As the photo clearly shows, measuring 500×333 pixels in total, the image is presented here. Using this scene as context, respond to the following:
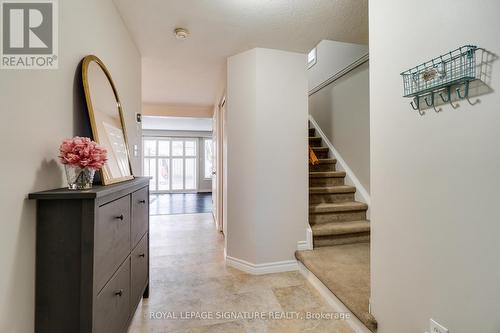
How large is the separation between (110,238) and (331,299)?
162cm

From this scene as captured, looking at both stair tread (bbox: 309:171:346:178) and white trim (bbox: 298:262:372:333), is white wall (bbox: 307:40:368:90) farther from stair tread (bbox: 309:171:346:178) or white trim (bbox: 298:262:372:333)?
white trim (bbox: 298:262:372:333)

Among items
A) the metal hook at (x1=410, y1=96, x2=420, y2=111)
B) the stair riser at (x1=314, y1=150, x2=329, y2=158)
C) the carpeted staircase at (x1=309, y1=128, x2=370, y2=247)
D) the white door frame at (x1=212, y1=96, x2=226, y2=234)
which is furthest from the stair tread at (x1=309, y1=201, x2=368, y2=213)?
the metal hook at (x1=410, y1=96, x2=420, y2=111)

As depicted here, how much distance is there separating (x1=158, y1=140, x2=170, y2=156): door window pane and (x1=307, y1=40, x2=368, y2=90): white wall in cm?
620

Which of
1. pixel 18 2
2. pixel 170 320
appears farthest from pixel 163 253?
pixel 18 2

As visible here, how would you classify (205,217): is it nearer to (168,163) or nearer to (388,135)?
(388,135)

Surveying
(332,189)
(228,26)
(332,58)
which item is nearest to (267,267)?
(332,189)

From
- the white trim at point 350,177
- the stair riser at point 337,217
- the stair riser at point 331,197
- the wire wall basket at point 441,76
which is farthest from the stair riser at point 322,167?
the wire wall basket at point 441,76

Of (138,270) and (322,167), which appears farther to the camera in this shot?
(322,167)

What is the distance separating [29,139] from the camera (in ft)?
2.80

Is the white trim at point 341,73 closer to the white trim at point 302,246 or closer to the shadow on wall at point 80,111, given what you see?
the white trim at point 302,246

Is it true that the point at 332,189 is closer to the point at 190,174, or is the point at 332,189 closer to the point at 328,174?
the point at 328,174

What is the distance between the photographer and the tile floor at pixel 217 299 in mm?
1503

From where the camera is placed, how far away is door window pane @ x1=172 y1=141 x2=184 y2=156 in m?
8.56

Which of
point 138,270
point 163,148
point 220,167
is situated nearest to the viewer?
point 138,270
